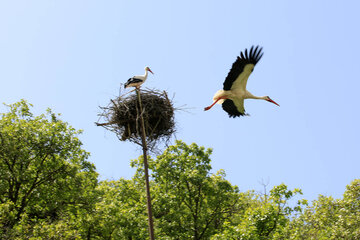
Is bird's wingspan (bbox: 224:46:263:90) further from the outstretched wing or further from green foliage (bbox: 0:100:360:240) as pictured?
green foliage (bbox: 0:100:360:240)

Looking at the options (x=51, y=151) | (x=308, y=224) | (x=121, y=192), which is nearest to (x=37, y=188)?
(x=51, y=151)

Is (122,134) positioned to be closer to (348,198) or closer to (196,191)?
(196,191)

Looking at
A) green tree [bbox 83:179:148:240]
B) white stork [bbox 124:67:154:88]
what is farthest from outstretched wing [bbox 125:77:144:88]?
green tree [bbox 83:179:148:240]

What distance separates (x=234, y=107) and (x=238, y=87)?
4.37ft

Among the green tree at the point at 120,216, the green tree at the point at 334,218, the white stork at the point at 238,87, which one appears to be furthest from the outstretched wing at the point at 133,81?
the green tree at the point at 334,218

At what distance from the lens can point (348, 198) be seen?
18891 millimetres

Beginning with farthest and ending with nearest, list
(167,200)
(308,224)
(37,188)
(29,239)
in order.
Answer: (308,224), (37,188), (167,200), (29,239)

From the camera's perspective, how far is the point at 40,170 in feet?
54.4

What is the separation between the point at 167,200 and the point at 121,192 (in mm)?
2456

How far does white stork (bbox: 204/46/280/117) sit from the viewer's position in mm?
10531

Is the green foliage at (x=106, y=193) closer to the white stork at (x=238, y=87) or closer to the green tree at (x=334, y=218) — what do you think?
the green tree at (x=334, y=218)

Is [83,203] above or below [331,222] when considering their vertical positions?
above

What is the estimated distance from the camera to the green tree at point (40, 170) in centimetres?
1593

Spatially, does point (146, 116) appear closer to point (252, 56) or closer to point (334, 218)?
point (252, 56)
